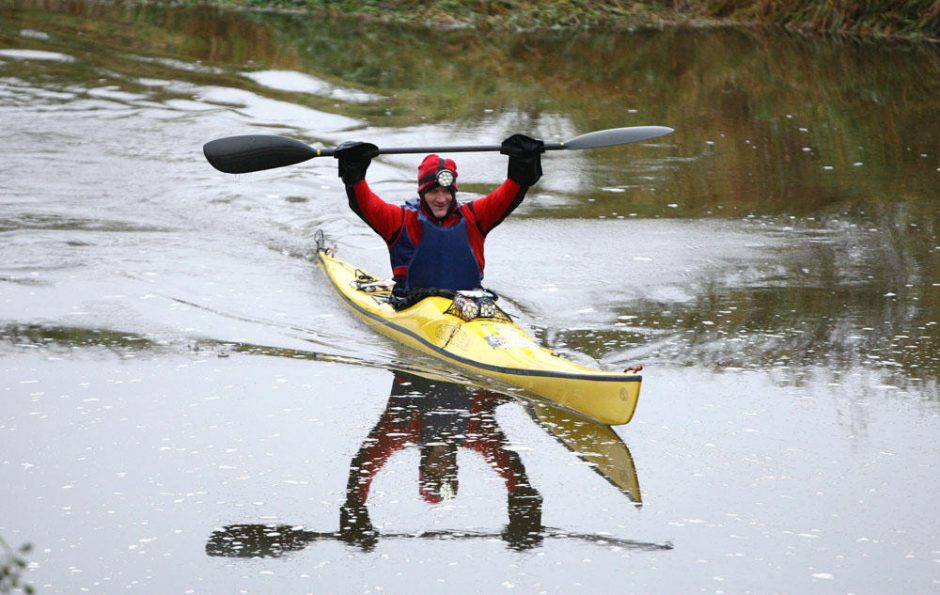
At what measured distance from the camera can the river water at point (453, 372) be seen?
5.58 meters

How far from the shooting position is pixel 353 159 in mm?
8172

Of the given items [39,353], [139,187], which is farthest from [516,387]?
[139,187]

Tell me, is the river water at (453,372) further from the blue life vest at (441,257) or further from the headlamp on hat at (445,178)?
the headlamp on hat at (445,178)

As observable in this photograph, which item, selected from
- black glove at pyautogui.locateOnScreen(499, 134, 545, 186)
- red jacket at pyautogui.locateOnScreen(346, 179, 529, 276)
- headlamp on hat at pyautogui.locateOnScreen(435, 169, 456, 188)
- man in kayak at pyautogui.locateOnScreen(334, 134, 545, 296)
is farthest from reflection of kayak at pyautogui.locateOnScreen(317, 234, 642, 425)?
black glove at pyautogui.locateOnScreen(499, 134, 545, 186)

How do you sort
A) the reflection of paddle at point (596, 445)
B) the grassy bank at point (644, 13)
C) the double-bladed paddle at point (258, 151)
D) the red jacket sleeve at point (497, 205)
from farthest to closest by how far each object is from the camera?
the grassy bank at point (644, 13) → the double-bladed paddle at point (258, 151) → the red jacket sleeve at point (497, 205) → the reflection of paddle at point (596, 445)

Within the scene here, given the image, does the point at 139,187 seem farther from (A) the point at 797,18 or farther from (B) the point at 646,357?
(A) the point at 797,18

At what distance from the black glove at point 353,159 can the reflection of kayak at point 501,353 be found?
854 millimetres

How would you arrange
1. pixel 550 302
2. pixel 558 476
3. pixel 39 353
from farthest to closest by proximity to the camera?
1. pixel 550 302
2. pixel 39 353
3. pixel 558 476

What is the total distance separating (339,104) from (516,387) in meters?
9.25

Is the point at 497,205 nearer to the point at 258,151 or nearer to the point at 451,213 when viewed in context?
the point at 451,213

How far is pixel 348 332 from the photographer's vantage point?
8.84 meters

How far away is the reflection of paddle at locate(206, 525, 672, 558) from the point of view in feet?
18.1

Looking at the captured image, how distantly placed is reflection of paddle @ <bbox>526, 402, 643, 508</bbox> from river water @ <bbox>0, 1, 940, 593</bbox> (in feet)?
0.08

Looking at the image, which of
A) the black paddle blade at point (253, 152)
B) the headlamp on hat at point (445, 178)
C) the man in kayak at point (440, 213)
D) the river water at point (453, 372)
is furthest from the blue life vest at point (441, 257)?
the black paddle blade at point (253, 152)
